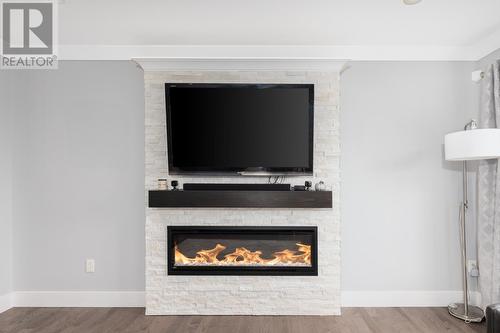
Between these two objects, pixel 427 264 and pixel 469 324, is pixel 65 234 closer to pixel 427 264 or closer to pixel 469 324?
pixel 427 264

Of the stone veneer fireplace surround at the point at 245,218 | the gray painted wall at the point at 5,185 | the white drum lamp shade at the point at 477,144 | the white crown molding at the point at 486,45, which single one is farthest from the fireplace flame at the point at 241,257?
the white crown molding at the point at 486,45

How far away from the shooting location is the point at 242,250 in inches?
129

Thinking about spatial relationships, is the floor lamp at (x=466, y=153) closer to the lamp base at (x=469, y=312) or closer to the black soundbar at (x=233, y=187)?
the lamp base at (x=469, y=312)

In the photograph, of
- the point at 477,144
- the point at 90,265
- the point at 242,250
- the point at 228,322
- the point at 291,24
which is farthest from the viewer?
the point at 90,265

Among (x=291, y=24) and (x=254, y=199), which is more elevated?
(x=291, y=24)

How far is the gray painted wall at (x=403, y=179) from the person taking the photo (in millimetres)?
3352

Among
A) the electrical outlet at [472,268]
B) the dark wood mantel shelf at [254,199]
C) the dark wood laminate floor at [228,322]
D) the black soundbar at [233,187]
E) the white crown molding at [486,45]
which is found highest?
the white crown molding at [486,45]

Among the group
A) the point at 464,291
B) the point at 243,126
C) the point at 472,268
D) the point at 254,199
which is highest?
the point at 243,126

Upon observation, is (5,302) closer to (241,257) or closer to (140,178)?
(140,178)

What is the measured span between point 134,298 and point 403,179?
2.89m

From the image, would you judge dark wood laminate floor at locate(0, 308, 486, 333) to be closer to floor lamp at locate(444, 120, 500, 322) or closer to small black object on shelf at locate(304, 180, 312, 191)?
floor lamp at locate(444, 120, 500, 322)

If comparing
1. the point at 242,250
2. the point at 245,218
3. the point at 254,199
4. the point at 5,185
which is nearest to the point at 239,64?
the point at 254,199

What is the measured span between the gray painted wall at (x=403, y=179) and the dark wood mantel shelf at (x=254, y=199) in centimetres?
44
